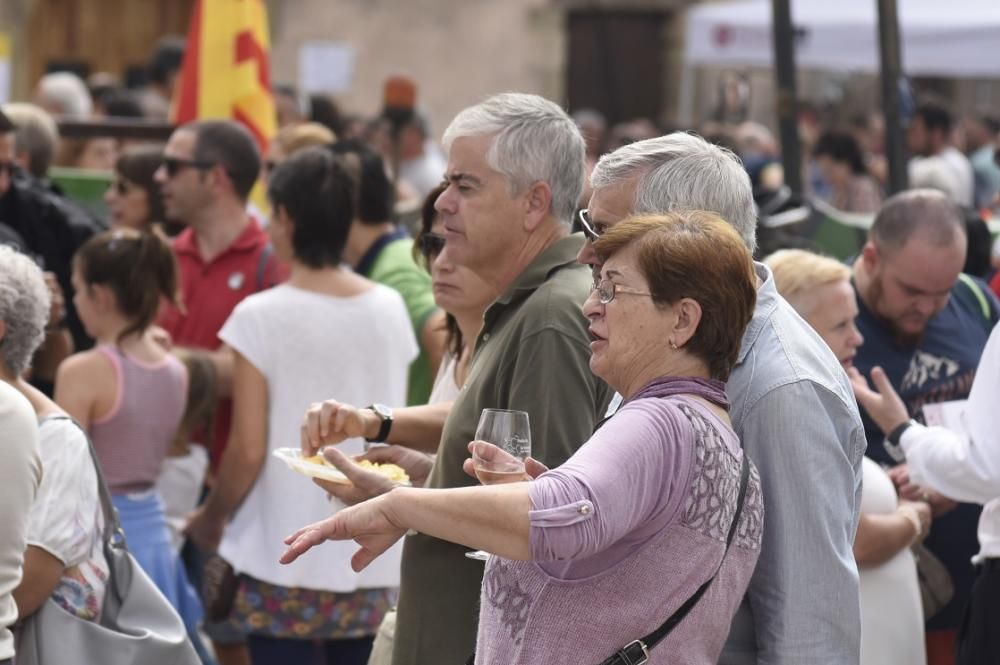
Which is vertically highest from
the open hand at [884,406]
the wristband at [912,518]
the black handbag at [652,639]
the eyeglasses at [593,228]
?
the eyeglasses at [593,228]

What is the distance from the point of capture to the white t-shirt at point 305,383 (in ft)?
15.2

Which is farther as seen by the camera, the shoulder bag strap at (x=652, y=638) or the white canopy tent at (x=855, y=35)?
the white canopy tent at (x=855, y=35)

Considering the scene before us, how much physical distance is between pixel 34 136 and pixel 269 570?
268 centimetres

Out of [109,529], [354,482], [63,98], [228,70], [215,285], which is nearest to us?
[354,482]

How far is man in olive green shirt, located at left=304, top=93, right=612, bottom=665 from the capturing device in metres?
3.00

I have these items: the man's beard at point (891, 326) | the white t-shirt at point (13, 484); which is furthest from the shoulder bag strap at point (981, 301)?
the white t-shirt at point (13, 484)

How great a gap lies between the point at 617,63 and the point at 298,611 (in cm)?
1838

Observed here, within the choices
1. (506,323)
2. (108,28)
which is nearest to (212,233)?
(506,323)

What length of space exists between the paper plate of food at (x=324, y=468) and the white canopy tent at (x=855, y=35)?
8.47 metres

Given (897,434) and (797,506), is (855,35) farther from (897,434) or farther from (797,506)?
(797,506)

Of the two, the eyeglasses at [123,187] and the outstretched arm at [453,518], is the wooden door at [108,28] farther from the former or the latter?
the outstretched arm at [453,518]

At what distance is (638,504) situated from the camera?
228cm

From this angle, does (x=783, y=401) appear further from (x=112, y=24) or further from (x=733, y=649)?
(x=112, y=24)

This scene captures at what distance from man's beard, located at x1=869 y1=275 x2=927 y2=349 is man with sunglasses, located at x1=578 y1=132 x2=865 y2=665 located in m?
1.96
